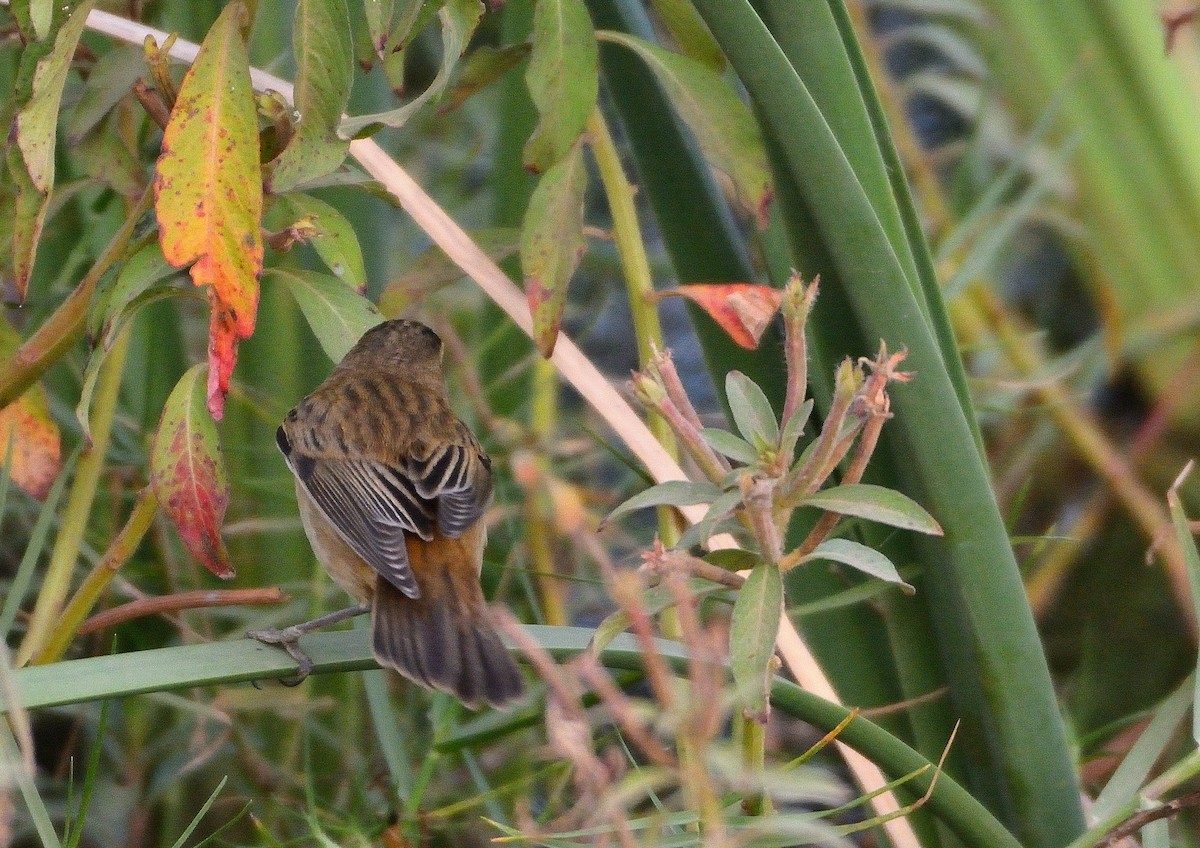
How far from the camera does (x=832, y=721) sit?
1.57 metres

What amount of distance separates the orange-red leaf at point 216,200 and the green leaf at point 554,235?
1.06ft

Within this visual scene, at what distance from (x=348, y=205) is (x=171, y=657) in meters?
1.20

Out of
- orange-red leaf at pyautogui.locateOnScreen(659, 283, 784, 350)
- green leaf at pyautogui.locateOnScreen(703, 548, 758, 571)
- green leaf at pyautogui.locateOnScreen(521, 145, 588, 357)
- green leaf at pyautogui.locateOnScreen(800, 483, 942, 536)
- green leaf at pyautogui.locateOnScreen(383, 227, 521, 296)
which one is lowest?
green leaf at pyautogui.locateOnScreen(703, 548, 758, 571)

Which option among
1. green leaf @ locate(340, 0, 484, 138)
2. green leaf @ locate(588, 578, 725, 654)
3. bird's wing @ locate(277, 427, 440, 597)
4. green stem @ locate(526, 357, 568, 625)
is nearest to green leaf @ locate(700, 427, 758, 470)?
green leaf @ locate(588, 578, 725, 654)

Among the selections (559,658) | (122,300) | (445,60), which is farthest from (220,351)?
(559,658)

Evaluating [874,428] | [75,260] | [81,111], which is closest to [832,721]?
[874,428]

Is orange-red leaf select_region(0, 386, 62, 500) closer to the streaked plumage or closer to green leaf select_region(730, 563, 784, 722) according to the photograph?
the streaked plumage

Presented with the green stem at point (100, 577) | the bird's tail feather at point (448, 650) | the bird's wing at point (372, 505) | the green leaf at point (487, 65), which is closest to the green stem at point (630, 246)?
the green leaf at point (487, 65)

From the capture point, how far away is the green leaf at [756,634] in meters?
1.29

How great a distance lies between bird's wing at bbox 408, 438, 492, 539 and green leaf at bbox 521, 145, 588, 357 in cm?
44

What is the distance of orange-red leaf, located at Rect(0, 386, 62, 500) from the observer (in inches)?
75.9

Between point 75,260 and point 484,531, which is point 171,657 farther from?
point 75,260

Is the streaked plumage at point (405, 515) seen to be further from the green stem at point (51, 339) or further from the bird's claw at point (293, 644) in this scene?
the green stem at point (51, 339)

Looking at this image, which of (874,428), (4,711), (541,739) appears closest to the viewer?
(874,428)
